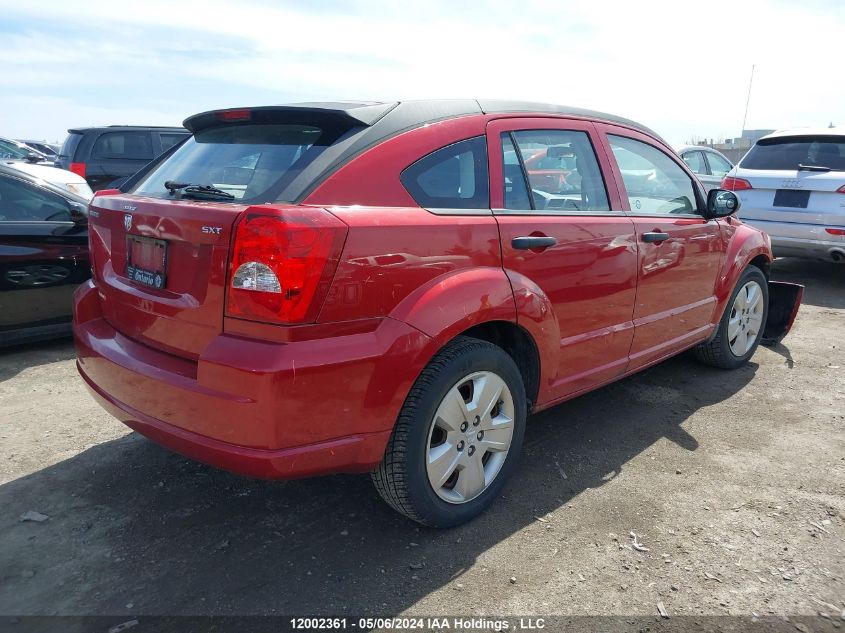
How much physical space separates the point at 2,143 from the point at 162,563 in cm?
1898

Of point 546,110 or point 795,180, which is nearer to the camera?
point 546,110

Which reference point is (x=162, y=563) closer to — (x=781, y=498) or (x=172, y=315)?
Result: (x=172, y=315)

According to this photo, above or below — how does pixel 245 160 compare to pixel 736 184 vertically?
below

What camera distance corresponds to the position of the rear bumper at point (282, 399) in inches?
85.0

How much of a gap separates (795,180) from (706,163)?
4.27 m

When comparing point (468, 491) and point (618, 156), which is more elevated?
point (618, 156)

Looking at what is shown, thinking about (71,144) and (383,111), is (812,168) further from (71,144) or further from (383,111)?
(71,144)

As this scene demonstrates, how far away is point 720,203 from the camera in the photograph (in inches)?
164

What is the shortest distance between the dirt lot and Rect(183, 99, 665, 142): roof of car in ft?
5.48

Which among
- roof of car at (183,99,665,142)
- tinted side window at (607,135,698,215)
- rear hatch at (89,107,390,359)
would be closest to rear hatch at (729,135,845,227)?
tinted side window at (607,135,698,215)

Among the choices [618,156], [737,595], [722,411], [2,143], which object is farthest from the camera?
[2,143]

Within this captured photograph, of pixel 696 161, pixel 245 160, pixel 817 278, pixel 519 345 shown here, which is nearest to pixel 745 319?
pixel 519 345

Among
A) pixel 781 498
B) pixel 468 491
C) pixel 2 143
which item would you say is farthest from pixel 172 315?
pixel 2 143

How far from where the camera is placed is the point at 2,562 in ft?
8.39
